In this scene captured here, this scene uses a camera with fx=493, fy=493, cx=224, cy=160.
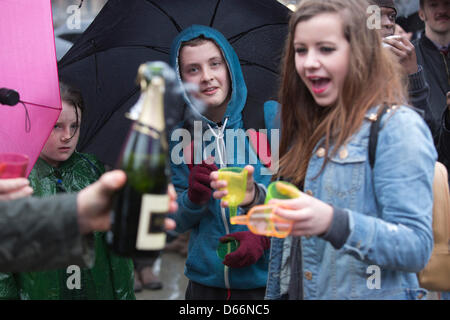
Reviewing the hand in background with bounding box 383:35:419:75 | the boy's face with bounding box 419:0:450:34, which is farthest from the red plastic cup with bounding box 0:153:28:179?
the boy's face with bounding box 419:0:450:34

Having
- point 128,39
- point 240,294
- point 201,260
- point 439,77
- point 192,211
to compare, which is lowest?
point 240,294

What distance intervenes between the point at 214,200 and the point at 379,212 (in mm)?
1067

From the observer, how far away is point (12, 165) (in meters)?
1.69

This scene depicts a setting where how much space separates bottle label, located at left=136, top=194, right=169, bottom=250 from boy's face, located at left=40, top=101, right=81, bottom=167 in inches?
61.6

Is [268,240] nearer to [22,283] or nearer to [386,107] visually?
[386,107]

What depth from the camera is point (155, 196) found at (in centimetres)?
135

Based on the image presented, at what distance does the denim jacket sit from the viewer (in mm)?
1552

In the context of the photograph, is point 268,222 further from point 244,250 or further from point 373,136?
point 244,250

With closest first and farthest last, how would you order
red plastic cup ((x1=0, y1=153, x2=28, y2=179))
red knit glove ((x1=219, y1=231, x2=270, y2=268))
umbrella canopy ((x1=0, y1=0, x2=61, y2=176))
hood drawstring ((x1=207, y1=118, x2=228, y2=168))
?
red plastic cup ((x1=0, y1=153, x2=28, y2=179)) < umbrella canopy ((x1=0, y1=0, x2=61, y2=176)) < red knit glove ((x1=219, y1=231, x2=270, y2=268)) < hood drawstring ((x1=207, y1=118, x2=228, y2=168))

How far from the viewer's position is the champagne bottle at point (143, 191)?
135 centimetres

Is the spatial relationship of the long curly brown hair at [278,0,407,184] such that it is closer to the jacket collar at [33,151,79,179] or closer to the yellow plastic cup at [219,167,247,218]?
the yellow plastic cup at [219,167,247,218]

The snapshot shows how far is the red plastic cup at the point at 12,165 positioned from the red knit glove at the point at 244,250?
1.05 m

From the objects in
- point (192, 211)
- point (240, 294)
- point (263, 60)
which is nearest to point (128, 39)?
point (263, 60)

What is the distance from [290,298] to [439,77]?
2038 mm
